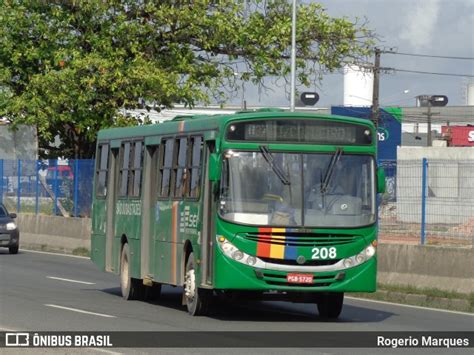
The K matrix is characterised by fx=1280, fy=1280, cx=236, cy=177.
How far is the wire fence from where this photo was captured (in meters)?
22.4

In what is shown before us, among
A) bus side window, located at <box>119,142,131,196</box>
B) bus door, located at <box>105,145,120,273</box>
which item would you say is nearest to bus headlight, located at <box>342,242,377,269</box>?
bus side window, located at <box>119,142,131,196</box>

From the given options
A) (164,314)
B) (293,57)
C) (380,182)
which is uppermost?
(293,57)

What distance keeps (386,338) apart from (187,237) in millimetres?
3950

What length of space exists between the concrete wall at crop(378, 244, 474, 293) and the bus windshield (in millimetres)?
4469

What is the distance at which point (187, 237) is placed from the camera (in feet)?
58.6

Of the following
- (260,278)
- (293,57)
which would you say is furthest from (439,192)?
(293,57)

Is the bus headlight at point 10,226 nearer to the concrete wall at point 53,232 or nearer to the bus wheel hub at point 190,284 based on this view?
the concrete wall at point 53,232

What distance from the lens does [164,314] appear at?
58.9ft

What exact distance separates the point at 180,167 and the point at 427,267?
18.9 feet

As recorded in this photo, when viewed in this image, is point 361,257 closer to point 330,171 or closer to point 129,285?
point 330,171

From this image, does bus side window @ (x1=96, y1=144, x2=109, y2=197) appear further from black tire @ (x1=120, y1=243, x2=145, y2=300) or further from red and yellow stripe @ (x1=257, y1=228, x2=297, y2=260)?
red and yellow stripe @ (x1=257, y1=228, x2=297, y2=260)

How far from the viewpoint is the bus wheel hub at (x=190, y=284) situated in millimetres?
17516

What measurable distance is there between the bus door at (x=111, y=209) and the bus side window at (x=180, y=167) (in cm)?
354

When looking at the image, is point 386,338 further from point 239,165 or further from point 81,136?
point 81,136
